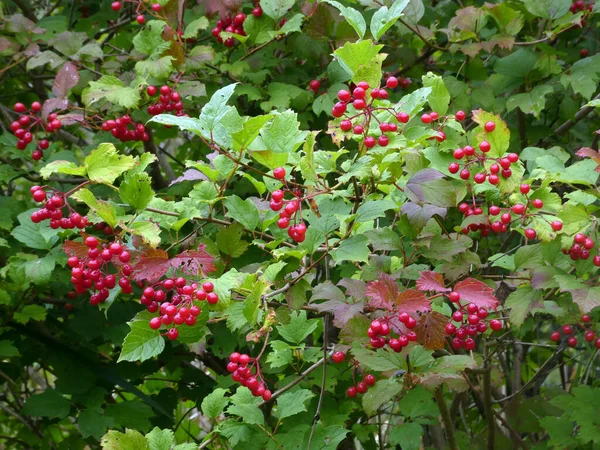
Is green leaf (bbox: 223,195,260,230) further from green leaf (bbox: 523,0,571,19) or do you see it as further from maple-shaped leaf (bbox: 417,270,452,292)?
green leaf (bbox: 523,0,571,19)

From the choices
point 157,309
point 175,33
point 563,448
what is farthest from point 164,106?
point 563,448

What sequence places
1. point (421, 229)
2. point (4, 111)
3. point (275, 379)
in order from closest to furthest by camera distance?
point (421, 229), point (275, 379), point (4, 111)

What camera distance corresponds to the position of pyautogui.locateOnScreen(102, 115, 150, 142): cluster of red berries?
2.53 m

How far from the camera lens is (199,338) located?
1885mm

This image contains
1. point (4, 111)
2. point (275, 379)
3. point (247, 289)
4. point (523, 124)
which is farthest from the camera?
point (4, 111)

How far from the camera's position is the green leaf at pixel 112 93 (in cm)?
245

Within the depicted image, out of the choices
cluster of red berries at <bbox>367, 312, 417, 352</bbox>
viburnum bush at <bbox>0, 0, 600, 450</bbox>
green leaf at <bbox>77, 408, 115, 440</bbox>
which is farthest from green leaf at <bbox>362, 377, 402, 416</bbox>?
green leaf at <bbox>77, 408, 115, 440</bbox>

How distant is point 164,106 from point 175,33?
0.86 feet

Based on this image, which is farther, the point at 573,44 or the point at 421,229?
the point at 573,44

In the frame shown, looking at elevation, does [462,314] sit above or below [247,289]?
below

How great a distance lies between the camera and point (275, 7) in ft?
8.61

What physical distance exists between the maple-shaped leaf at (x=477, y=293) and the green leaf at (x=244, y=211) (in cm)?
52

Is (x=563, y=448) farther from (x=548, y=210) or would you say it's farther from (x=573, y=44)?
(x=573, y=44)

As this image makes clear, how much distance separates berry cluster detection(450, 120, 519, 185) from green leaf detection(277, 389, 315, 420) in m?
0.72
